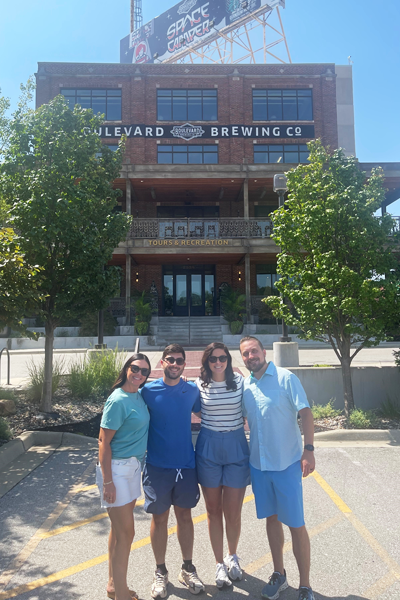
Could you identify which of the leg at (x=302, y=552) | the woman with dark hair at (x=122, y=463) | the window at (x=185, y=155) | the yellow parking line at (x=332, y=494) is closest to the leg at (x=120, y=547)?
the woman with dark hair at (x=122, y=463)

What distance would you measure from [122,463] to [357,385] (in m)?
6.65

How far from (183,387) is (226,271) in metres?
21.7

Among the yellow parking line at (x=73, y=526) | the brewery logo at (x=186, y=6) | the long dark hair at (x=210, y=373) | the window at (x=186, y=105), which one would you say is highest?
the brewery logo at (x=186, y=6)

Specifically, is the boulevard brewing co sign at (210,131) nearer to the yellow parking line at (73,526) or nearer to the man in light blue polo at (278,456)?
the yellow parking line at (73,526)

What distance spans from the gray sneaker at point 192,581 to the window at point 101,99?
26176 mm

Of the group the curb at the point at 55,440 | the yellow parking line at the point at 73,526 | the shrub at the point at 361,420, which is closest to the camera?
the yellow parking line at the point at 73,526

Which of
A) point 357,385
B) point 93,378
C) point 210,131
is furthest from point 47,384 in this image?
point 210,131

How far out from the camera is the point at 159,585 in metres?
2.88

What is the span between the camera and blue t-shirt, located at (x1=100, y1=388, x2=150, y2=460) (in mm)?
2754

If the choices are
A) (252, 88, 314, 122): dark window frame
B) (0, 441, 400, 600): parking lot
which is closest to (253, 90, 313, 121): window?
(252, 88, 314, 122): dark window frame

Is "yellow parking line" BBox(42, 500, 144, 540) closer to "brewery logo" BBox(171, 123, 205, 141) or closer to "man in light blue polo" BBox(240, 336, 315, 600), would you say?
"man in light blue polo" BBox(240, 336, 315, 600)

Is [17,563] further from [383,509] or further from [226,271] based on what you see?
[226,271]

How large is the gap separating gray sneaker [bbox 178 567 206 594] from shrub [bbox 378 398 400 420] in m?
5.74

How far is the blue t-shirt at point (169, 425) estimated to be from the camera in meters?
2.98
